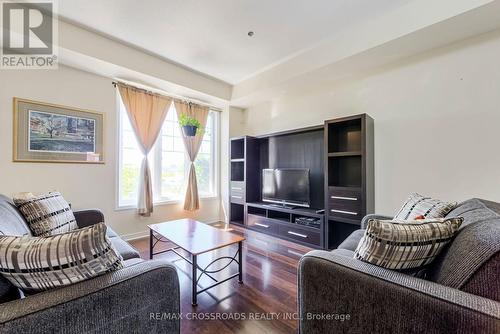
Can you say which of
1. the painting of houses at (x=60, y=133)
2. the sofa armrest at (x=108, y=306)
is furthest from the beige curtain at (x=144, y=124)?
the sofa armrest at (x=108, y=306)

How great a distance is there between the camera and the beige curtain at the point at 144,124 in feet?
10.5

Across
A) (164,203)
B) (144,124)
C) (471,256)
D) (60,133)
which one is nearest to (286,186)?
(164,203)

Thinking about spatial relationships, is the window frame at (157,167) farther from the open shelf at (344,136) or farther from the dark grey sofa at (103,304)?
the open shelf at (344,136)

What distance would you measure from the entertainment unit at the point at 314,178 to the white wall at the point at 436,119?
0.24 m

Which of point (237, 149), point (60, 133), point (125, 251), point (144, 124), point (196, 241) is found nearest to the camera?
point (125, 251)

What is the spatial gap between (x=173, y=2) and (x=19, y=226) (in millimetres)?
2114

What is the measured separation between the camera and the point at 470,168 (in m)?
2.12

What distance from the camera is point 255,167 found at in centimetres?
385

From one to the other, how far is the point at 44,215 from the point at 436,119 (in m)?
3.59

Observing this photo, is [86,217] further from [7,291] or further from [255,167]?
[255,167]

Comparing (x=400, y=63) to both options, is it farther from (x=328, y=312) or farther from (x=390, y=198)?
(x=328, y=312)

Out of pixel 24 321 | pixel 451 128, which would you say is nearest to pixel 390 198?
pixel 451 128

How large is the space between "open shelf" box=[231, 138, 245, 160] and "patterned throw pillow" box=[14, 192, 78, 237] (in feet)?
8.67

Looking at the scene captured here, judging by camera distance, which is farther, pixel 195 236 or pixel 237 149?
pixel 237 149
